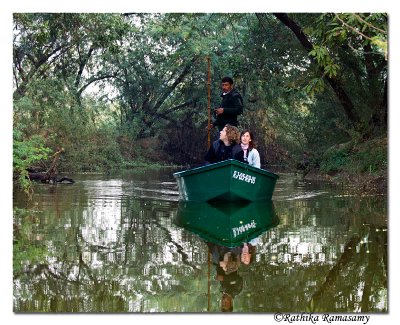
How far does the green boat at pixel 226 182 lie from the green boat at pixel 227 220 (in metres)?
0.12

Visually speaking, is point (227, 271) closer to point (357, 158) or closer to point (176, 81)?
point (357, 158)

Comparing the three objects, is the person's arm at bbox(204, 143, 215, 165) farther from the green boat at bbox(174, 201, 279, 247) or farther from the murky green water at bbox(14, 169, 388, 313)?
the murky green water at bbox(14, 169, 388, 313)

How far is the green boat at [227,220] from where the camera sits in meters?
6.89

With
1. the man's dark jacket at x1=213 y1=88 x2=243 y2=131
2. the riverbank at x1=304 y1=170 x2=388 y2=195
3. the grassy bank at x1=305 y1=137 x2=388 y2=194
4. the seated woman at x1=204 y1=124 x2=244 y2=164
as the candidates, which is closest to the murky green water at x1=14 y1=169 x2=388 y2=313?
the seated woman at x1=204 y1=124 x2=244 y2=164

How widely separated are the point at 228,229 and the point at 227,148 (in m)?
3.10

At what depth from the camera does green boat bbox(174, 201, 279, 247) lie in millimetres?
6886

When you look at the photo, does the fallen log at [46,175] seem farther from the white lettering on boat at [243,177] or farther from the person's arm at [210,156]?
the white lettering on boat at [243,177]

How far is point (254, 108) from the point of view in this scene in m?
21.0

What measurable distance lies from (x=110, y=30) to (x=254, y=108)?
24.2ft

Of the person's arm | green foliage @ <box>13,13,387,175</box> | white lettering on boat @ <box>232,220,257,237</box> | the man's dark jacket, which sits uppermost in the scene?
green foliage @ <box>13,13,387,175</box>

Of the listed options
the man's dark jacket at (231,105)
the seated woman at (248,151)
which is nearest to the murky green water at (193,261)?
the seated woman at (248,151)
